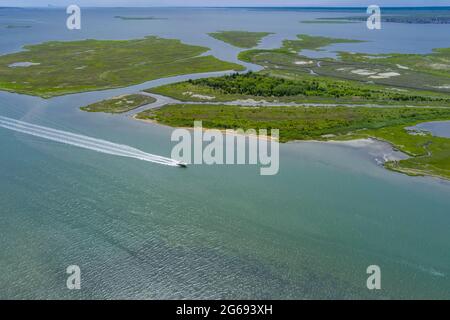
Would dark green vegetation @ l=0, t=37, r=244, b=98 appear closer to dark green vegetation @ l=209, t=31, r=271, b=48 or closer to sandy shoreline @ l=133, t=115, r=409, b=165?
dark green vegetation @ l=209, t=31, r=271, b=48

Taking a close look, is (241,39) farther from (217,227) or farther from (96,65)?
(217,227)

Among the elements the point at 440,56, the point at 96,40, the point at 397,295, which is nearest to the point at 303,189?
the point at 397,295

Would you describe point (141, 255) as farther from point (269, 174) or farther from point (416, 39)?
point (416, 39)
